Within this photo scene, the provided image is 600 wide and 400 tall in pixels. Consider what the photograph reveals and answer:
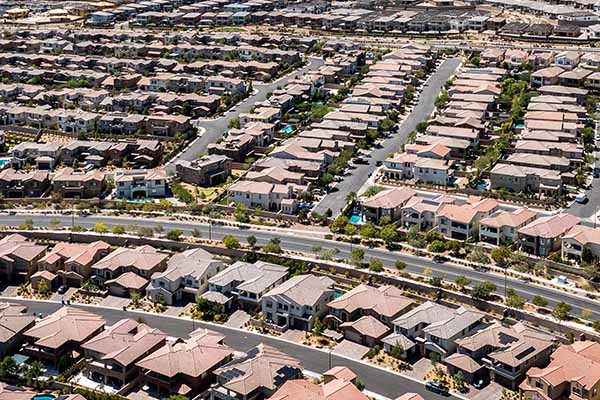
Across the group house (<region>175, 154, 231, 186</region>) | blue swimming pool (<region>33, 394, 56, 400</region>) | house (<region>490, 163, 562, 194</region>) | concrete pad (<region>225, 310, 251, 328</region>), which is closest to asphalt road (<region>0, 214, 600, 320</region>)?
concrete pad (<region>225, 310, 251, 328</region>)

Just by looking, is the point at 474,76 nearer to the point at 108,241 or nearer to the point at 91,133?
the point at 91,133

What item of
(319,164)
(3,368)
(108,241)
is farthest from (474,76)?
(3,368)

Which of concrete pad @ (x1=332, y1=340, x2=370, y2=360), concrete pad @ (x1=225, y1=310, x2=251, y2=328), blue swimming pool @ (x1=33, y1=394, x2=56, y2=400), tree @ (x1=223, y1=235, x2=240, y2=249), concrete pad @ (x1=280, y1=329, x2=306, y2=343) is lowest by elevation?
concrete pad @ (x1=280, y1=329, x2=306, y2=343)

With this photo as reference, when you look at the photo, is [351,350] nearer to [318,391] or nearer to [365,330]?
[365,330]

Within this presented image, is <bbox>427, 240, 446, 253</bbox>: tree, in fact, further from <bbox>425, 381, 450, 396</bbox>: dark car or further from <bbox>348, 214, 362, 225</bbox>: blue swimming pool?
<bbox>425, 381, 450, 396</bbox>: dark car

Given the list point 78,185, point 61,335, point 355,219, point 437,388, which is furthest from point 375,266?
point 78,185

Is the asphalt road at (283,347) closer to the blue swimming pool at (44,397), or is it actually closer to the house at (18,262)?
the house at (18,262)

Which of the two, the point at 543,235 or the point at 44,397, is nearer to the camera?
the point at 44,397
